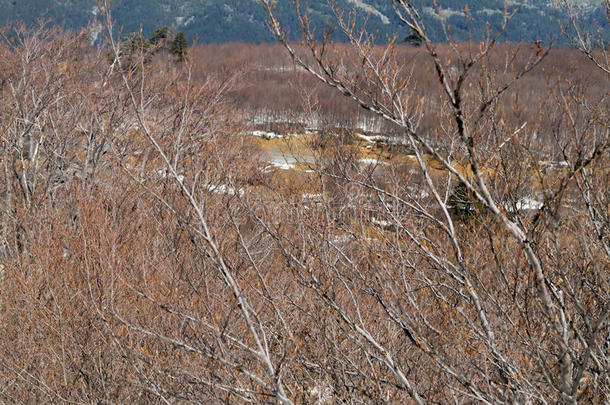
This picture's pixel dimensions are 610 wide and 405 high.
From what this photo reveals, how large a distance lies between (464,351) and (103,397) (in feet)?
18.0

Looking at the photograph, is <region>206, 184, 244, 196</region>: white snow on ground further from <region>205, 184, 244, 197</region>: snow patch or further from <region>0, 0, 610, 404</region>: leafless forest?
<region>0, 0, 610, 404</region>: leafless forest

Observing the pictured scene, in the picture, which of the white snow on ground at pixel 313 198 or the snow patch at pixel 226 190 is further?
the white snow on ground at pixel 313 198

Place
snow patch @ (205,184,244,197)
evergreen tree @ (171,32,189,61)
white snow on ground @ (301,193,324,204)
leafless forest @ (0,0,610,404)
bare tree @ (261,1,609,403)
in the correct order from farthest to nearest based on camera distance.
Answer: evergreen tree @ (171,32,189,61) → white snow on ground @ (301,193,324,204) → snow patch @ (205,184,244,197) → leafless forest @ (0,0,610,404) → bare tree @ (261,1,609,403)

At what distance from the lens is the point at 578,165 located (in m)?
3.00

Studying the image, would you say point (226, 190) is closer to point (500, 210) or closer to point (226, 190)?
point (226, 190)

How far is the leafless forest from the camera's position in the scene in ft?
12.5

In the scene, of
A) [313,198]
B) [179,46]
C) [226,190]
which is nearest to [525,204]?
[313,198]

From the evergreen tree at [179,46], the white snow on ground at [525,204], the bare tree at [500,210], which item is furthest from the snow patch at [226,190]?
the evergreen tree at [179,46]

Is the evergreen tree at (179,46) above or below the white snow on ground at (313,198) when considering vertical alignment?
above

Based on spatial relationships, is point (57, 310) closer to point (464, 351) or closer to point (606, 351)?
point (464, 351)

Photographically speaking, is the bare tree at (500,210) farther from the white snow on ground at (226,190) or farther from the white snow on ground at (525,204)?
the white snow on ground at (226,190)

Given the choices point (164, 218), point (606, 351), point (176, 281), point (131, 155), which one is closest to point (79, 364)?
point (176, 281)

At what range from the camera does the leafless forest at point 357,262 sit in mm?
3822

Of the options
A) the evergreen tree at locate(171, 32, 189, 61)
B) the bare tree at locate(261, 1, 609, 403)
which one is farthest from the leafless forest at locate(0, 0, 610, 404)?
the evergreen tree at locate(171, 32, 189, 61)
